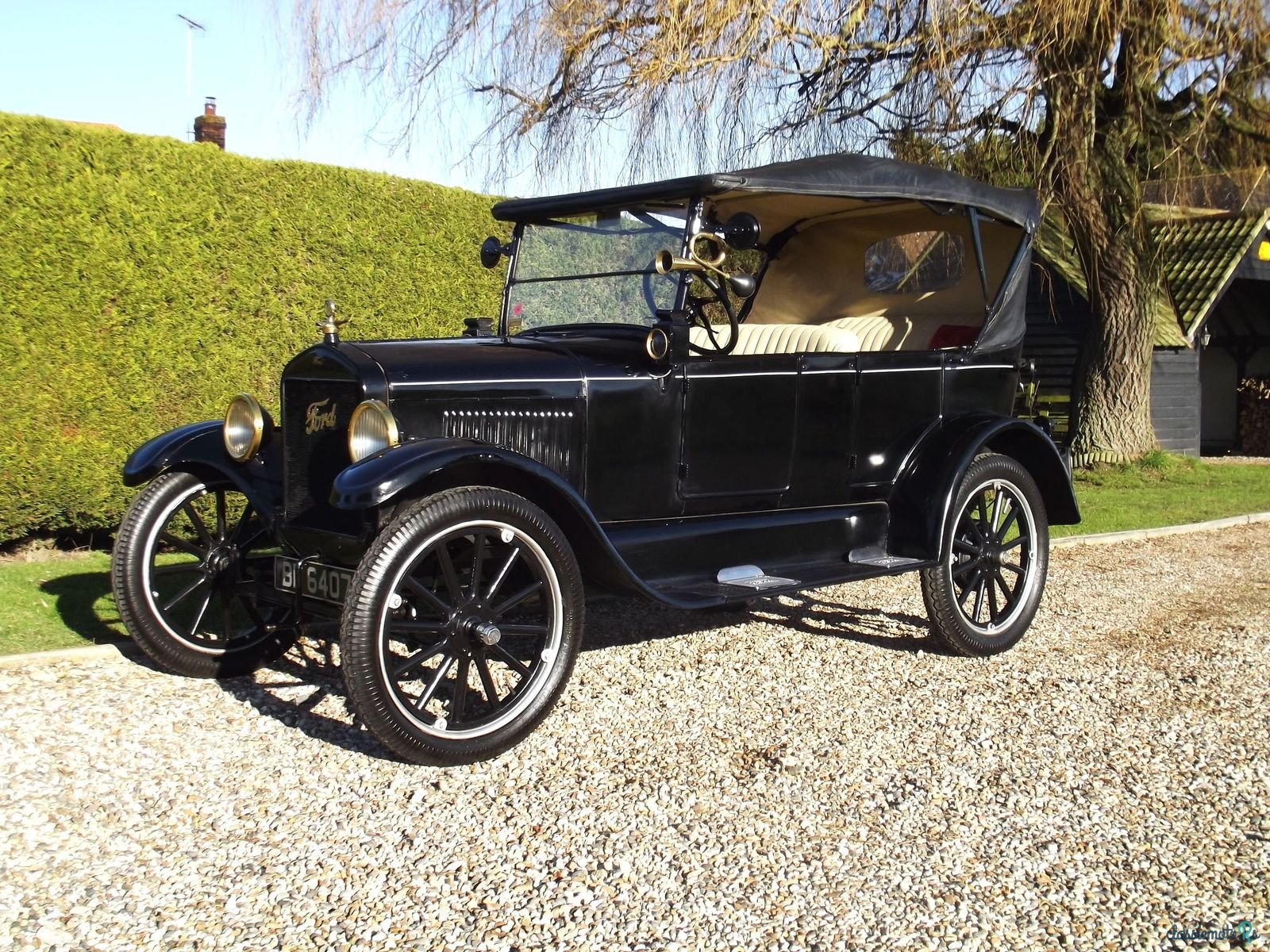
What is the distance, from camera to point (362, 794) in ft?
11.3

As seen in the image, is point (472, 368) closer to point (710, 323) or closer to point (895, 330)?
point (710, 323)

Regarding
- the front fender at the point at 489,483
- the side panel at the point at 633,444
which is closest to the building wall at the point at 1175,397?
the side panel at the point at 633,444

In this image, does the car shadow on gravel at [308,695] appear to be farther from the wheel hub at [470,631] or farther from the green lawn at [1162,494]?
the green lawn at [1162,494]

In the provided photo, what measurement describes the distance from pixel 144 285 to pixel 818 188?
4307 mm

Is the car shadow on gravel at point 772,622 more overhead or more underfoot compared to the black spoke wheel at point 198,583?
more underfoot

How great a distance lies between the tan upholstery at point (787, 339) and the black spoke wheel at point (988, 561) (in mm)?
835

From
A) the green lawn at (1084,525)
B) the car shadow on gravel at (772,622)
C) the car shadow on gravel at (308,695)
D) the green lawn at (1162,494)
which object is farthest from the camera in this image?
the green lawn at (1162,494)

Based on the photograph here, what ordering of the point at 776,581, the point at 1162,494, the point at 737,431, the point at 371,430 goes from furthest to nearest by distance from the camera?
1. the point at 1162,494
2. the point at 737,431
3. the point at 776,581
4. the point at 371,430

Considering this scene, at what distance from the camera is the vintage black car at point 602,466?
3730mm

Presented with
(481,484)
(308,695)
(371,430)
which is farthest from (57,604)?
(481,484)

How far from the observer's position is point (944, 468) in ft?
16.5

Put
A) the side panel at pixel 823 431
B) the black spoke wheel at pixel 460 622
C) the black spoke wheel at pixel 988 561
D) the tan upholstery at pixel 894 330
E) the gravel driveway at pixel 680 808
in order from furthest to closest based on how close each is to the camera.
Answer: the tan upholstery at pixel 894 330, the black spoke wheel at pixel 988 561, the side panel at pixel 823 431, the black spoke wheel at pixel 460 622, the gravel driveway at pixel 680 808

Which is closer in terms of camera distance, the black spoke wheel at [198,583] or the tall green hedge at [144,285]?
the black spoke wheel at [198,583]

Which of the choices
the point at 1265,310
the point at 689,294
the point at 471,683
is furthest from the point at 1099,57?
the point at 1265,310
